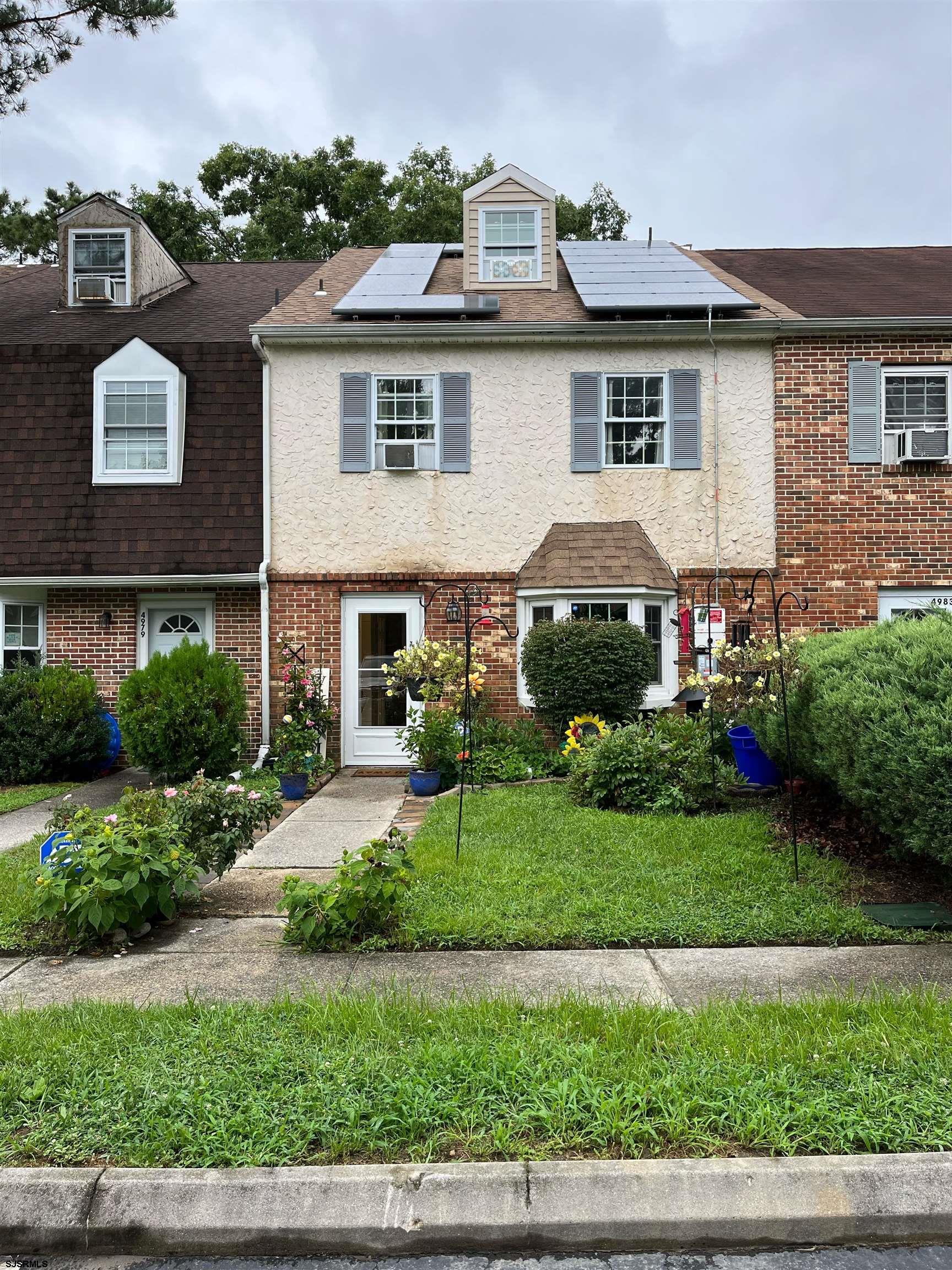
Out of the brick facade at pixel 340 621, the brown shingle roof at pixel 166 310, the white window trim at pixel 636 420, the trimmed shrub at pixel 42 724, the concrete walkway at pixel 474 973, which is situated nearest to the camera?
the concrete walkway at pixel 474 973

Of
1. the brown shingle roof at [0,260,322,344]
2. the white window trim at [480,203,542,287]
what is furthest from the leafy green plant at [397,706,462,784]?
the white window trim at [480,203,542,287]

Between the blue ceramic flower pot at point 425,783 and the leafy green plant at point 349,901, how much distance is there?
491 centimetres

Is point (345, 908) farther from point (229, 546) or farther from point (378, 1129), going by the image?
point (229, 546)

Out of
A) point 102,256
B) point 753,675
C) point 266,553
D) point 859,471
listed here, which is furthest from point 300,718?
point 102,256

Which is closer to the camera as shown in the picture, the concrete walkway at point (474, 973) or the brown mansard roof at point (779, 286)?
the concrete walkway at point (474, 973)

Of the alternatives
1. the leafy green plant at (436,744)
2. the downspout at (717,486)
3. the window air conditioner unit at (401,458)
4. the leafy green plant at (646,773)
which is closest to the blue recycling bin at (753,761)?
the leafy green plant at (646,773)

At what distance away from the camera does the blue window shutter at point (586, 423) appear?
12.2 metres

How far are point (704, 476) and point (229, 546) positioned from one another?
6.43 metres

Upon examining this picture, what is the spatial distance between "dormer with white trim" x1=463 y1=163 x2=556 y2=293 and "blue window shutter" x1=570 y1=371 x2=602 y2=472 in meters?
2.50

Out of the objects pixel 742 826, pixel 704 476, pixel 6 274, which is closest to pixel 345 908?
pixel 742 826

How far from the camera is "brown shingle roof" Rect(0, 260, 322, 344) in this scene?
13.2 m

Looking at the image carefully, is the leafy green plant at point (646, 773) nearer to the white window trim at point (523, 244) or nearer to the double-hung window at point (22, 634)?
the white window trim at point (523, 244)

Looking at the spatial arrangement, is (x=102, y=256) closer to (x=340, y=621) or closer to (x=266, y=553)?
(x=266, y=553)

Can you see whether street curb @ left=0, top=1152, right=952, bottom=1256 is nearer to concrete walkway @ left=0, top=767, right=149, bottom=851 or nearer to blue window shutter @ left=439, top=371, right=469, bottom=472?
concrete walkway @ left=0, top=767, right=149, bottom=851
